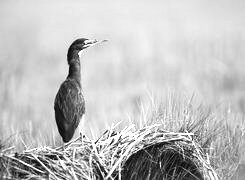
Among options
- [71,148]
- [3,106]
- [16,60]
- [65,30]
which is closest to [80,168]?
[71,148]

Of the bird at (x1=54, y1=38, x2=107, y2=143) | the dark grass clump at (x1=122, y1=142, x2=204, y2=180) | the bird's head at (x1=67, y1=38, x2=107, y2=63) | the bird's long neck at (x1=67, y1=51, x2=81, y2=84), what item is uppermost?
the bird's head at (x1=67, y1=38, x2=107, y2=63)

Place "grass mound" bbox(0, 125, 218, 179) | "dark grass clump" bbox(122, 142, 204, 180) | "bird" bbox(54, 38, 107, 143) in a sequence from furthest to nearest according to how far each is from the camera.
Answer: "bird" bbox(54, 38, 107, 143) → "dark grass clump" bbox(122, 142, 204, 180) → "grass mound" bbox(0, 125, 218, 179)

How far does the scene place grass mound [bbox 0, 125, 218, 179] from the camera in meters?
5.84

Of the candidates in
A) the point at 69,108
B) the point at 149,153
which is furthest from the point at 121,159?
the point at 69,108

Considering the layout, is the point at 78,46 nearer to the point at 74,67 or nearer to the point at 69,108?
the point at 74,67

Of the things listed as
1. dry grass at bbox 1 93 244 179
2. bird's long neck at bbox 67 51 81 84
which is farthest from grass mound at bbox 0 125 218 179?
bird's long neck at bbox 67 51 81 84

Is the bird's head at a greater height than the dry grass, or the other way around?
the bird's head

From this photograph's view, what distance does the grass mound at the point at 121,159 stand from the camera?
584 centimetres

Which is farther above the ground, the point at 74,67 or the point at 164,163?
the point at 74,67

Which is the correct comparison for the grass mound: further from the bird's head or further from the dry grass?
the bird's head

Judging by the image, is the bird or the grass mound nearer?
the grass mound

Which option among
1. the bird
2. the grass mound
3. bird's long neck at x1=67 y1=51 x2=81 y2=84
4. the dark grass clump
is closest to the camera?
the grass mound

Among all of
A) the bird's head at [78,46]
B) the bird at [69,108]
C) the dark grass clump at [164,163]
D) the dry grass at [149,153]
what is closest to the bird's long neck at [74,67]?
the bird's head at [78,46]

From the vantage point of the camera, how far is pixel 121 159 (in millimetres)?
6172
